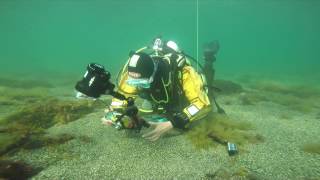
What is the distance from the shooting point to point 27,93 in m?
12.1

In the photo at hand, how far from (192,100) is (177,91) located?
37 cm

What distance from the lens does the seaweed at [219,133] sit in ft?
19.9

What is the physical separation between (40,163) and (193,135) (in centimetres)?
302

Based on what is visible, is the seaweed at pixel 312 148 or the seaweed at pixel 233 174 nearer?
the seaweed at pixel 233 174

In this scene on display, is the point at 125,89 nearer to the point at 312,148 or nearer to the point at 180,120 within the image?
the point at 180,120

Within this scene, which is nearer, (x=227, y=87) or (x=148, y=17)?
(x=227, y=87)

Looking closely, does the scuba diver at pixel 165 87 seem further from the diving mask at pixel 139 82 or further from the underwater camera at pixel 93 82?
Answer: the underwater camera at pixel 93 82

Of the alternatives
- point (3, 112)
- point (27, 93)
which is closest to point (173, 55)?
point (3, 112)

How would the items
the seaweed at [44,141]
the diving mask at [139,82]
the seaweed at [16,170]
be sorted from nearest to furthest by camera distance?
the seaweed at [16,170] < the diving mask at [139,82] < the seaweed at [44,141]

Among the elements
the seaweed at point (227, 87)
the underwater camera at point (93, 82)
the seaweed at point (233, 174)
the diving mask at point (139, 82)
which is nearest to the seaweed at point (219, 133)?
the seaweed at point (233, 174)

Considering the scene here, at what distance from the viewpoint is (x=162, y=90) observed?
19.2ft

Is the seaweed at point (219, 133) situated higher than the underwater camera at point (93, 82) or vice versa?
the underwater camera at point (93, 82)

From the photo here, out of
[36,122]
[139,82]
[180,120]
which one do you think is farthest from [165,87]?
[36,122]

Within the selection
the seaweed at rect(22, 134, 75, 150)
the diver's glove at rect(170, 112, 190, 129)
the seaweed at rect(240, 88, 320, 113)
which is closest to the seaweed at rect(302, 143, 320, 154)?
the diver's glove at rect(170, 112, 190, 129)
